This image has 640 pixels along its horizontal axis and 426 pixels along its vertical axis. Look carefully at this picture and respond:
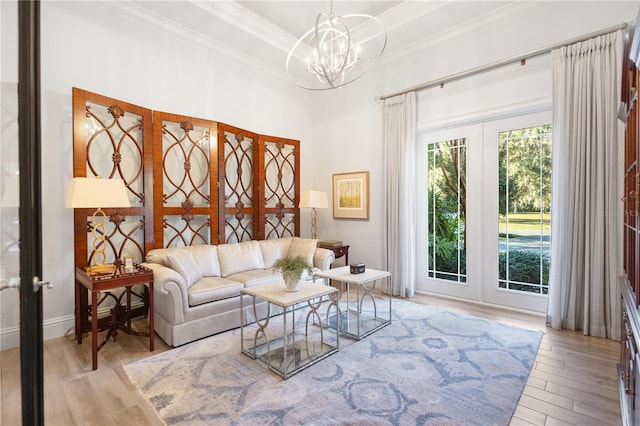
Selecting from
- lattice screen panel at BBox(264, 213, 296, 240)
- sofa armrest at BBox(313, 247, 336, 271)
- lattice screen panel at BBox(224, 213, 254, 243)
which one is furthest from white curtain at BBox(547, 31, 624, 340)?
lattice screen panel at BBox(224, 213, 254, 243)

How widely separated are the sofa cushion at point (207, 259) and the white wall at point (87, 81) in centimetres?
120

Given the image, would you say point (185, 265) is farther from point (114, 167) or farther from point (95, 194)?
point (114, 167)

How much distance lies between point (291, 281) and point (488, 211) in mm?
2796

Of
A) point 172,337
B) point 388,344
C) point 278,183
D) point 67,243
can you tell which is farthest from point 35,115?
point 278,183

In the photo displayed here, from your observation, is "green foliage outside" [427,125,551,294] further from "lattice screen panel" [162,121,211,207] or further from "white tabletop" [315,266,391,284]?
"lattice screen panel" [162,121,211,207]

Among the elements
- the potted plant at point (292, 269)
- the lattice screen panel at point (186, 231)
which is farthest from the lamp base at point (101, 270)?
the potted plant at point (292, 269)

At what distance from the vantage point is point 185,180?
13.6 ft

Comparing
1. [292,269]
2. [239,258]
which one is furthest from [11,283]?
[239,258]

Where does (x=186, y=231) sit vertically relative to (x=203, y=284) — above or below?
above

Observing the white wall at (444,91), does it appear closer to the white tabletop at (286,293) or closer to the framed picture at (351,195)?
the framed picture at (351,195)

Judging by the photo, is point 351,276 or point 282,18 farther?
point 282,18

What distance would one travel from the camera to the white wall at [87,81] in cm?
313

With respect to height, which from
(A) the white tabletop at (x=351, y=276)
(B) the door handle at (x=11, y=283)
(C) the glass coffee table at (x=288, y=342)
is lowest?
(C) the glass coffee table at (x=288, y=342)

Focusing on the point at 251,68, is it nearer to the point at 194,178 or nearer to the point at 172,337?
the point at 194,178
